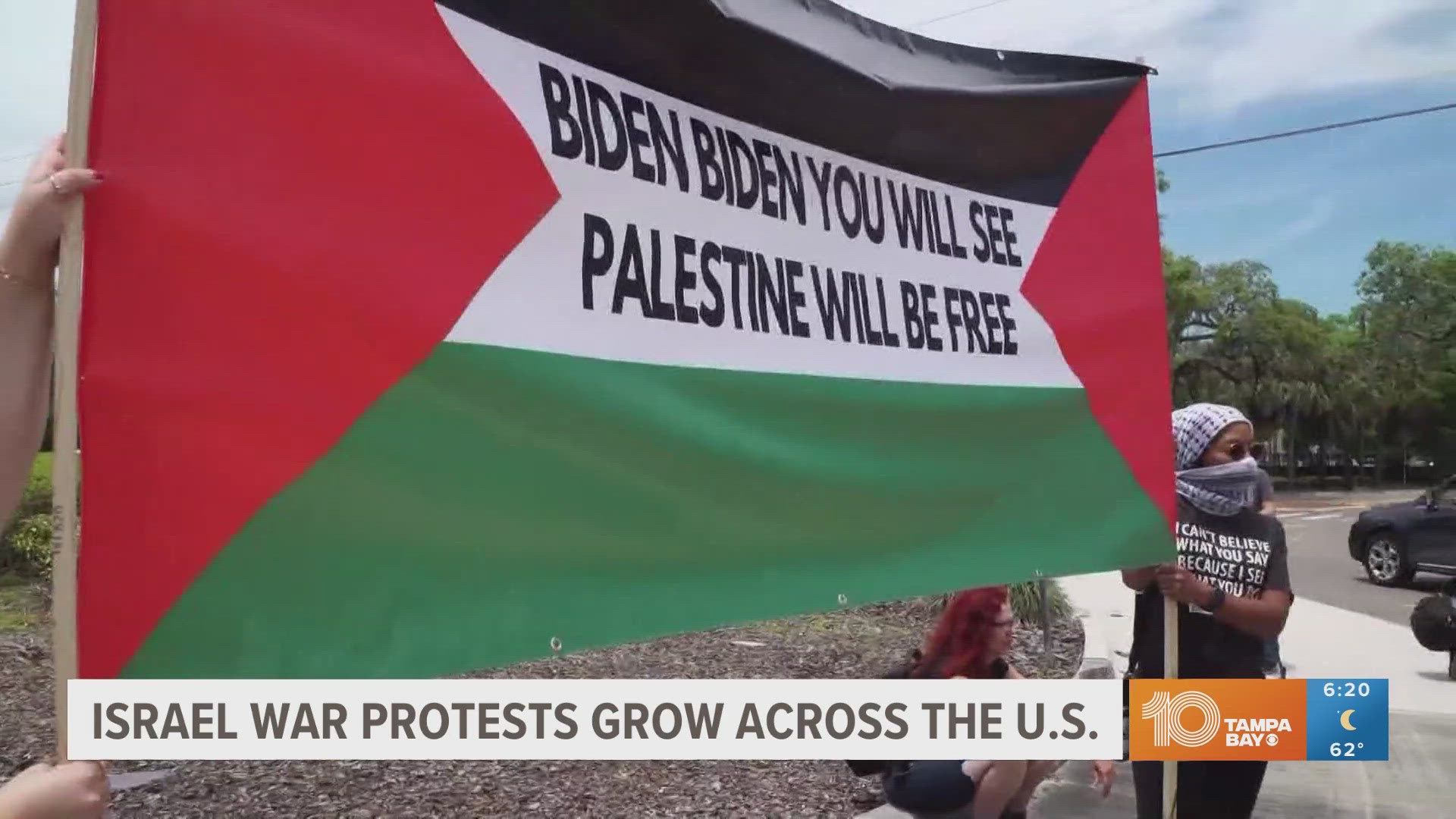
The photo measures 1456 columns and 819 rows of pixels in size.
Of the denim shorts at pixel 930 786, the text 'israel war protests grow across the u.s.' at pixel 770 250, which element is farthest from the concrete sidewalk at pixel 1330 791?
the text 'israel war protests grow across the u.s.' at pixel 770 250

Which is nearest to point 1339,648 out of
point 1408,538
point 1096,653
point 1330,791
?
point 1096,653

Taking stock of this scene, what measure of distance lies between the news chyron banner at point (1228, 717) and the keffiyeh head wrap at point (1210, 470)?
1.80 ft

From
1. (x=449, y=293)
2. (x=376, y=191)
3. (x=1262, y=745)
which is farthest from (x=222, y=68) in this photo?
(x=1262, y=745)

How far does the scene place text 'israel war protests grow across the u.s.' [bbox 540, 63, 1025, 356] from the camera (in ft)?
7.29

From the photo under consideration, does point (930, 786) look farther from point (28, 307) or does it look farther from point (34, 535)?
point (34, 535)

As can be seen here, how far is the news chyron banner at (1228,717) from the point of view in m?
3.42

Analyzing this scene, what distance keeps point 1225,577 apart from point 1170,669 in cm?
35

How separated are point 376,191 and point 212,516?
0.58 meters

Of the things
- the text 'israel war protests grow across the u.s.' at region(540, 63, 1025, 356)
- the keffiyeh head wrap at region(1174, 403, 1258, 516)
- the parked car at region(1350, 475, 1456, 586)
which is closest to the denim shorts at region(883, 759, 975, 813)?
the keffiyeh head wrap at region(1174, 403, 1258, 516)

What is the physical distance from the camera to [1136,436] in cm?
363

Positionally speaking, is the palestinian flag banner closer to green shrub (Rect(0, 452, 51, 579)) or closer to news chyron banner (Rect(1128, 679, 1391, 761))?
news chyron banner (Rect(1128, 679, 1391, 761))

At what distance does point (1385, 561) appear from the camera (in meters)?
14.5

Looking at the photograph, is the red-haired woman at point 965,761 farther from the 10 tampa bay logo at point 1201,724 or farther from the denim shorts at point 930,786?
the 10 tampa bay logo at point 1201,724

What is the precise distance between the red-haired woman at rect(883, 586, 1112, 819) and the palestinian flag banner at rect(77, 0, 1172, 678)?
1.30 feet
